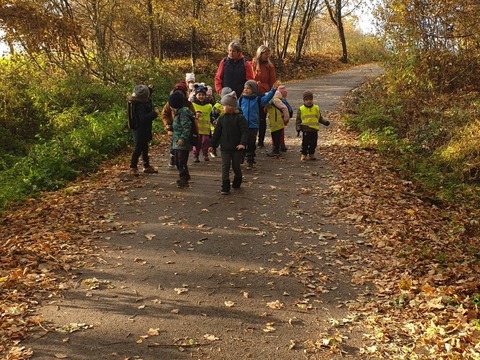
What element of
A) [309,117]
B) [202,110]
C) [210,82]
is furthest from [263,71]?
[210,82]

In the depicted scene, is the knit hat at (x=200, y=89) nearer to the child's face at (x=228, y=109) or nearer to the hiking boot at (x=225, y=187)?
the child's face at (x=228, y=109)

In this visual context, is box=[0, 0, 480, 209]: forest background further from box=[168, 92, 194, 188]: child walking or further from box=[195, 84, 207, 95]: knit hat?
box=[195, 84, 207, 95]: knit hat

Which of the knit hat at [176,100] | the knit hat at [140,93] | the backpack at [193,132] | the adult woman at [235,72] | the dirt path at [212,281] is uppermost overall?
the adult woman at [235,72]

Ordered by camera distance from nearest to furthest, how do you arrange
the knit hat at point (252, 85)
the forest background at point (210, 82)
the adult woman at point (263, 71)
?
the forest background at point (210, 82), the knit hat at point (252, 85), the adult woman at point (263, 71)

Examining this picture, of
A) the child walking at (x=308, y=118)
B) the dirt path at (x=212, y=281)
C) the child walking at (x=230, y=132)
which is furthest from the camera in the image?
the child walking at (x=308, y=118)

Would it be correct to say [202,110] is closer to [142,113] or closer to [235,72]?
[235,72]

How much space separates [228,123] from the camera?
796 cm

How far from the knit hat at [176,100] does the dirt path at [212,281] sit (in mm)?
1537

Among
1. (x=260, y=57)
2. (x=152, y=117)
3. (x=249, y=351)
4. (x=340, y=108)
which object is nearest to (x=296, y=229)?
(x=249, y=351)

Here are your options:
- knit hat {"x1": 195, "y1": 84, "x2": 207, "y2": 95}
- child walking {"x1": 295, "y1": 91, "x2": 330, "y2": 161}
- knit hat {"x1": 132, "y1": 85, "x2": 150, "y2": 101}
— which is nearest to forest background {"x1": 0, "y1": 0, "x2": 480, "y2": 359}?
child walking {"x1": 295, "y1": 91, "x2": 330, "y2": 161}

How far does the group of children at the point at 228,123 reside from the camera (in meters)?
7.98

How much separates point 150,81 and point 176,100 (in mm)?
11426

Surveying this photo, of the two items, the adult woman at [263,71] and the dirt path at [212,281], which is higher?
the adult woman at [263,71]

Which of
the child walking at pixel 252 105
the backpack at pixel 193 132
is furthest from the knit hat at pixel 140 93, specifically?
the child walking at pixel 252 105
